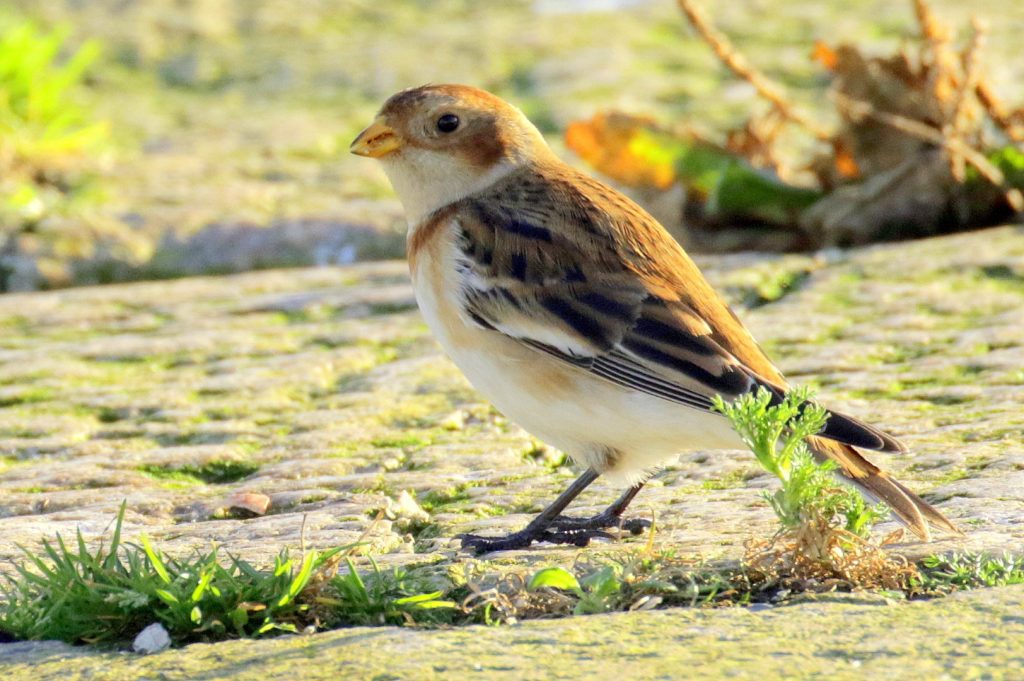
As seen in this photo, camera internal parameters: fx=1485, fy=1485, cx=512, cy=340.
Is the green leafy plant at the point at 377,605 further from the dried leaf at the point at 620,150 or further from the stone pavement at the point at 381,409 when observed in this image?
the dried leaf at the point at 620,150

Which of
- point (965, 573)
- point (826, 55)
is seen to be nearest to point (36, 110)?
point (826, 55)

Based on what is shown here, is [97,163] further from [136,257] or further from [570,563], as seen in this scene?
[570,563]

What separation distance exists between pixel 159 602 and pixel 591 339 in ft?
4.38

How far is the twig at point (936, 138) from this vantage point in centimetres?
596

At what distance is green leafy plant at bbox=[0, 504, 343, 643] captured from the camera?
2.72m

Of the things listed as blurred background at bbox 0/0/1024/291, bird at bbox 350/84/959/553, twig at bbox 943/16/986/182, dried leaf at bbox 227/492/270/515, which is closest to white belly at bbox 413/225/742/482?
bird at bbox 350/84/959/553

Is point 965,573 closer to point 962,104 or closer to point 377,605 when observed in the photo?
point 377,605

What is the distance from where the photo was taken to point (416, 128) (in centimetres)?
453

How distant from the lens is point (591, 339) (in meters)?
3.67

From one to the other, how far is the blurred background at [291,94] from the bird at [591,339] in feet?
8.01

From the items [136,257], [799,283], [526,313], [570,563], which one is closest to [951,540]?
[570,563]

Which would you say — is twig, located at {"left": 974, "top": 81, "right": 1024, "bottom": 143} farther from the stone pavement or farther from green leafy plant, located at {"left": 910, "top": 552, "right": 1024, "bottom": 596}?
green leafy plant, located at {"left": 910, "top": 552, "right": 1024, "bottom": 596}

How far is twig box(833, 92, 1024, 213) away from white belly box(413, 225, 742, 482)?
2.69m

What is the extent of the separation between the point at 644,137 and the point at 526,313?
2811 millimetres
